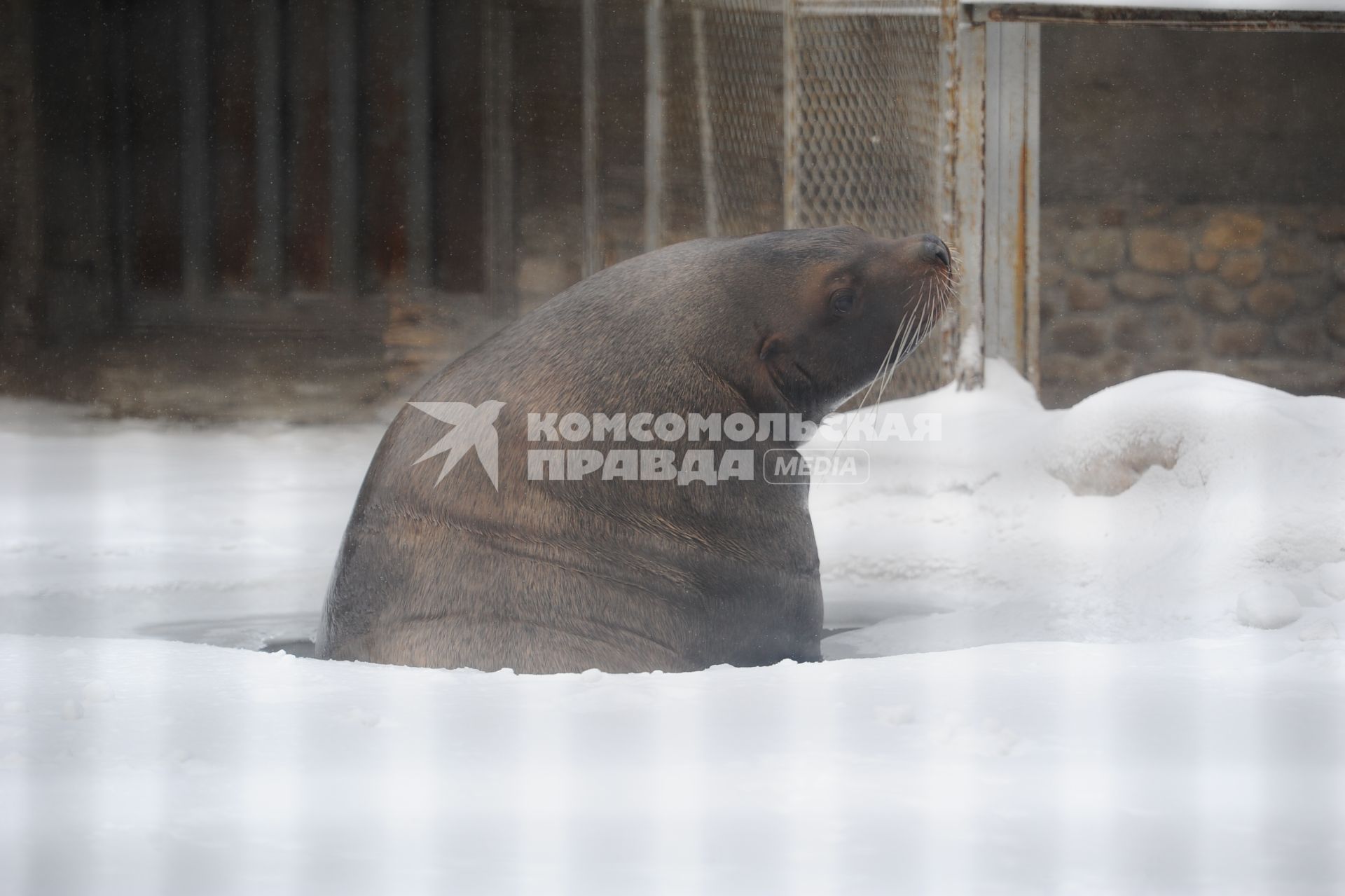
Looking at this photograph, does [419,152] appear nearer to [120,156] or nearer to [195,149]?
[195,149]

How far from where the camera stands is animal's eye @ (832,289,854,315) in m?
3.10

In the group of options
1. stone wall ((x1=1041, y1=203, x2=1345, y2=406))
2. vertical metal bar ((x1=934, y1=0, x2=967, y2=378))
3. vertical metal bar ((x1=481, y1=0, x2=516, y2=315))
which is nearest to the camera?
vertical metal bar ((x1=934, y1=0, x2=967, y2=378))

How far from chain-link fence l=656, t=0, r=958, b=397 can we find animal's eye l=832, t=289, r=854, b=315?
7.18ft

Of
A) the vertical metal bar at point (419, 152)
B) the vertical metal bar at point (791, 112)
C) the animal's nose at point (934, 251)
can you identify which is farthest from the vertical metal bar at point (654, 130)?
the animal's nose at point (934, 251)

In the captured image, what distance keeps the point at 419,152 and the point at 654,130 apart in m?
1.07

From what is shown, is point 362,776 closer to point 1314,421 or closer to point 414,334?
point 1314,421


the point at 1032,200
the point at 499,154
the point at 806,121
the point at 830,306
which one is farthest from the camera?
the point at 499,154

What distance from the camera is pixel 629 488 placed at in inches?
115

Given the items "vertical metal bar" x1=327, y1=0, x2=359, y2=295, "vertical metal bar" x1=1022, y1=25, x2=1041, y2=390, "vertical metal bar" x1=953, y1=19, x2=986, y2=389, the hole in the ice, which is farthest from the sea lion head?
"vertical metal bar" x1=327, y1=0, x2=359, y2=295

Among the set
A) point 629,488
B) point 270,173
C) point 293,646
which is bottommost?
point 293,646

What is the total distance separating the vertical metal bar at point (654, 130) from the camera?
6.41 m

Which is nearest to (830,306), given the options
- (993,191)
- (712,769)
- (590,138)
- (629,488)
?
(629,488)

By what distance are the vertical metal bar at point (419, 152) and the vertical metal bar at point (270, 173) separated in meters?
0.59

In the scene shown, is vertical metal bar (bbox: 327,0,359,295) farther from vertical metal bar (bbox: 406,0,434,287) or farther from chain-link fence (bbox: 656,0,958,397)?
chain-link fence (bbox: 656,0,958,397)
